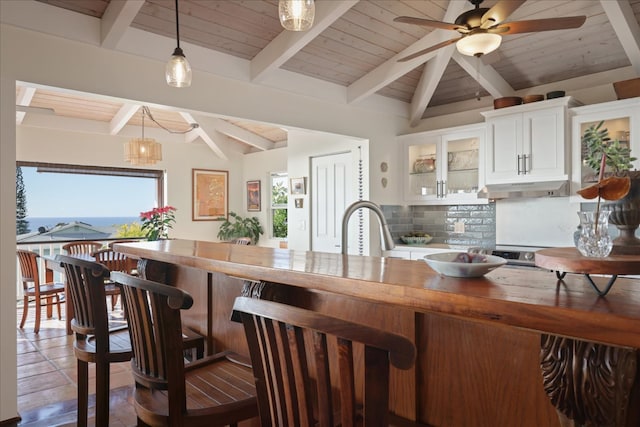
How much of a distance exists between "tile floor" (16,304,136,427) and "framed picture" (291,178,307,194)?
9.80ft

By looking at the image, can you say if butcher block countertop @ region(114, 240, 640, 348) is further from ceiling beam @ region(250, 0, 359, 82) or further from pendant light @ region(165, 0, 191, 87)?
ceiling beam @ region(250, 0, 359, 82)

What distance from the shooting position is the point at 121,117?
5.91 m

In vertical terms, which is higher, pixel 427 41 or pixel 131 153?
pixel 427 41

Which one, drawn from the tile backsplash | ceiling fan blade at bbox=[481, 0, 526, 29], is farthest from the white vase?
the tile backsplash

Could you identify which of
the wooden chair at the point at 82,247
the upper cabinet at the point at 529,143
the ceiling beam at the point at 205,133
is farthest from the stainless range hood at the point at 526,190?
the wooden chair at the point at 82,247

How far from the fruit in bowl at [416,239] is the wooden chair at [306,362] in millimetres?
4226

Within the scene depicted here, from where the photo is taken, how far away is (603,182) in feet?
3.27

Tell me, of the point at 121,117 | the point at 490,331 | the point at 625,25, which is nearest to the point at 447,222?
the point at 625,25

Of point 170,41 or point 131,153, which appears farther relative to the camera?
point 131,153

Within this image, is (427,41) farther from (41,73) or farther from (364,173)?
(41,73)

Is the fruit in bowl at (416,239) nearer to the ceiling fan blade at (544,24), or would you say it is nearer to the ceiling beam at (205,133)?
the ceiling fan blade at (544,24)

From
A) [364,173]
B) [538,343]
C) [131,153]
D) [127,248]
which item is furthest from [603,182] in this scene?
[131,153]

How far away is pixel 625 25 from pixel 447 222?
103 inches

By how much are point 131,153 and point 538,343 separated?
5.46 meters
